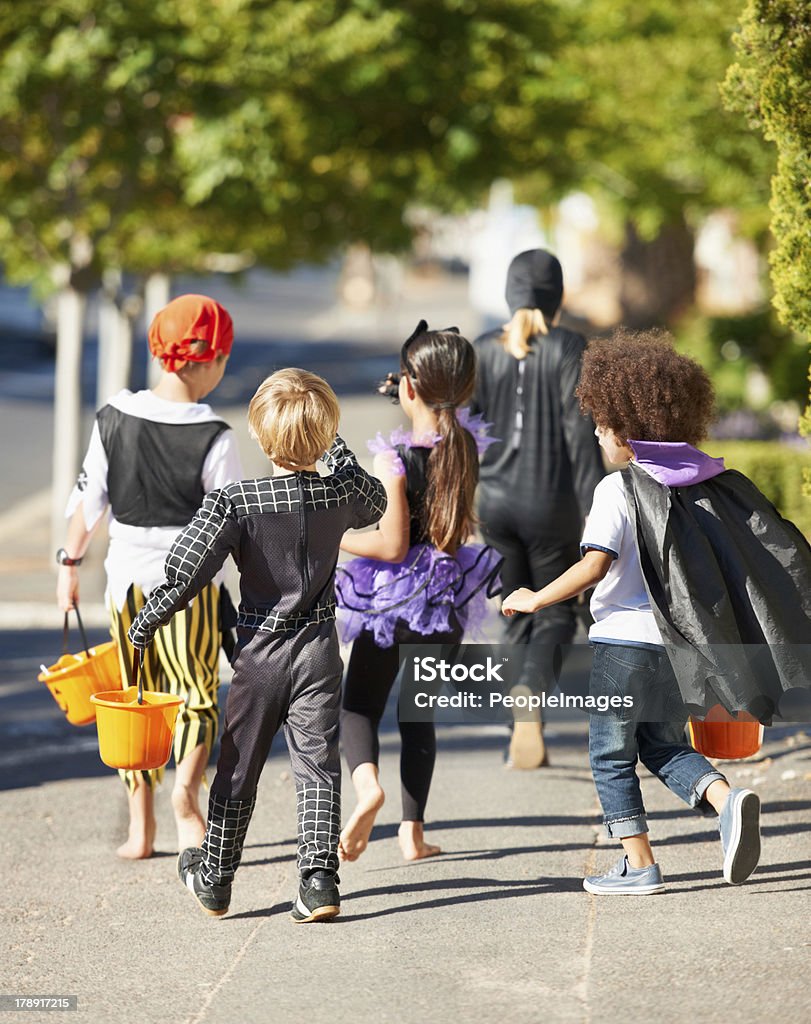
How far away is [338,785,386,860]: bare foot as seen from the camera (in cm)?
453

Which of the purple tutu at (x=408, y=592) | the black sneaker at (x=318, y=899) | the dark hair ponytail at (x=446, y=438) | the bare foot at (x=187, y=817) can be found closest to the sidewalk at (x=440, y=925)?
the black sneaker at (x=318, y=899)

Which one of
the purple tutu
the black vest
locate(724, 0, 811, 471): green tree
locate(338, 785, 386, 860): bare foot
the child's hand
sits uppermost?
locate(724, 0, 811, 471): green tree

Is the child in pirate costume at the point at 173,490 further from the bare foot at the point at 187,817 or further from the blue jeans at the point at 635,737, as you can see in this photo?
the blue jeans at the point at 635,737

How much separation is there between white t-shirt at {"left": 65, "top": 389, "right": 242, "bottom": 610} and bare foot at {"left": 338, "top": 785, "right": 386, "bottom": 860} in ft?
3.18

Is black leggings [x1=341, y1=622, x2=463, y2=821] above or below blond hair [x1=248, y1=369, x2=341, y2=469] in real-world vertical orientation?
below

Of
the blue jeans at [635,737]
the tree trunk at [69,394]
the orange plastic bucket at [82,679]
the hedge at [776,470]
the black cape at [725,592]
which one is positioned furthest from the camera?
the hedge at [776,470]

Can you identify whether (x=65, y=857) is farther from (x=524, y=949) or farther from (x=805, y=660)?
(x=805, y=660)

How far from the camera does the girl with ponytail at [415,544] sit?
483cm

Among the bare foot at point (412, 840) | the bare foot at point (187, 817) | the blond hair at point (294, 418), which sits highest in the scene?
the blond hair at point (294, 418)

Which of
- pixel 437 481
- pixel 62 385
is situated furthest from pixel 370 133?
pixel 437 481

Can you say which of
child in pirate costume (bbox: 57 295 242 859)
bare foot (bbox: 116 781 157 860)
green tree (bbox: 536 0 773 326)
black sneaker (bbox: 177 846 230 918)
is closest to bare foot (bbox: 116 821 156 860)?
bare foot (bbox: 116 781 157 860)

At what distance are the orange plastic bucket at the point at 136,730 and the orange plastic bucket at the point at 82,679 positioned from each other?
537 mm

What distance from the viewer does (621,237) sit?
23156 millimetres

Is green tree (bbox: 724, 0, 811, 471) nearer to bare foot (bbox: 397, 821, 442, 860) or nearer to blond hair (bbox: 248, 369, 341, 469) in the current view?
bare foot (bbox: 397, 821, 442, 860)
